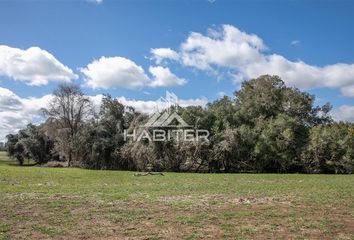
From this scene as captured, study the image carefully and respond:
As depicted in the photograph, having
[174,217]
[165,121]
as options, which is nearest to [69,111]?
[165,121]

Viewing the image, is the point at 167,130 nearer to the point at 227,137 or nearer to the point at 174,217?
the point at 227,137

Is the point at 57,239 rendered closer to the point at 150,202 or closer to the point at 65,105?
the point at 150,202

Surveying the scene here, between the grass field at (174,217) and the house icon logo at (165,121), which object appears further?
the house icon logo at (165,121)

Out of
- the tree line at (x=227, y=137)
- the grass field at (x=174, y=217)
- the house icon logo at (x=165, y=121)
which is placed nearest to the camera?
the grass field at (x=174, y=217)

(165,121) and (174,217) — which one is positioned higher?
(165,121)

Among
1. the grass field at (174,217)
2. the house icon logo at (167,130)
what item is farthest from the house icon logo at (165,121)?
the grass field at (174,217)

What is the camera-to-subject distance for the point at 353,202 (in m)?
12.7

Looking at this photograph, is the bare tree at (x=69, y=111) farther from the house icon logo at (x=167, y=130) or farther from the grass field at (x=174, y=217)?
the grass field at (x=174, y=217)

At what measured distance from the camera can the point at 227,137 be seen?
35.3 metres

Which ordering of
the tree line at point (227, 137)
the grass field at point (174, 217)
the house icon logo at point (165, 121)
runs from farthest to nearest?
the house icon logo at point (165, 121) → the tree line at point (227, 137) → the grass field at point (174, 217)

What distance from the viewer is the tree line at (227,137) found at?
34531 mm

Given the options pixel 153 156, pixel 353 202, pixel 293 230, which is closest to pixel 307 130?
pixel 153 156

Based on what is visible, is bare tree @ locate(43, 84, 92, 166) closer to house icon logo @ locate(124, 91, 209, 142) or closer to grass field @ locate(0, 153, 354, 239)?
house icon logo @ locate(124, 91, 209, 142)

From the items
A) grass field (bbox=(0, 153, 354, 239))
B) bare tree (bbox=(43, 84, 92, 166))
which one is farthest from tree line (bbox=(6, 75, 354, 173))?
grass field (bbox=(0, 153, 354, 239))
